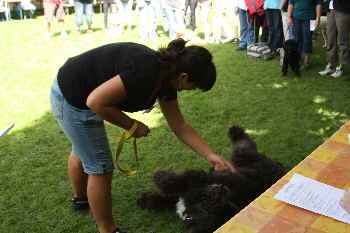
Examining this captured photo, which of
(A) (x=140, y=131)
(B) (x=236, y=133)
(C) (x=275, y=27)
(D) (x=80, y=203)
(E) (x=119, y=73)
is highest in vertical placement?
(E) (x=119, y=73)

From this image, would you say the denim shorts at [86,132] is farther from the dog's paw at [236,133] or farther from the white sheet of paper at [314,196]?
the dog's paw at [236,133]

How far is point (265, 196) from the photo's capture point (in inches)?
79.4

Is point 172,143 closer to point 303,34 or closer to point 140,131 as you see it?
point 140,131

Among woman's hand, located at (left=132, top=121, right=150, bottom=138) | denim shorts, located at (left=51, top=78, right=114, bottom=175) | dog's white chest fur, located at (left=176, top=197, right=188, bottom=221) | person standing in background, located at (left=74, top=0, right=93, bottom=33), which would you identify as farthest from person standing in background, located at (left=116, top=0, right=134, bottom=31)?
woman's hand, located at (left=132, top=121, right=150, bottom=138)

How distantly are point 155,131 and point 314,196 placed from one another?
2.79m

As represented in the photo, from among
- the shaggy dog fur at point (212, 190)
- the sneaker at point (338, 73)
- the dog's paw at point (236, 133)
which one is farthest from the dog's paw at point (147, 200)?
the sneaker at point (338, 73)

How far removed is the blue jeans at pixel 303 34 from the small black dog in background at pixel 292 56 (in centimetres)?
28

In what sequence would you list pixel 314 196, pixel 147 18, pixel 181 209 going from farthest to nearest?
pixel 147 18 < pixel 181 209 < pixel 314 196

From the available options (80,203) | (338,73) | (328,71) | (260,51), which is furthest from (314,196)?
(260,51)

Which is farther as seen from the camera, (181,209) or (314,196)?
(181,209)

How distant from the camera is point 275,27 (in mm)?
7656

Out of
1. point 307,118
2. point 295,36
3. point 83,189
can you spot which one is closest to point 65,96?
point 83,189

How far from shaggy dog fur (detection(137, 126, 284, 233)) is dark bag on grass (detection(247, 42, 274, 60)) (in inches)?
178

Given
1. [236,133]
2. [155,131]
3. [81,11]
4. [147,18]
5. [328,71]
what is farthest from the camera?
[81,11]
